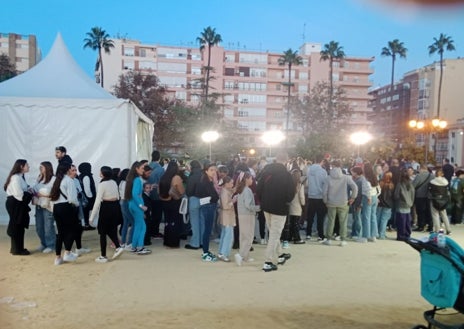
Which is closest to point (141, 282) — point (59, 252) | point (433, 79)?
point (59, 252)

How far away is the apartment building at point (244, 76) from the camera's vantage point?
2876 inches

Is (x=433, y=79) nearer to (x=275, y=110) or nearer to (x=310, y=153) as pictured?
(x=275, y=110)

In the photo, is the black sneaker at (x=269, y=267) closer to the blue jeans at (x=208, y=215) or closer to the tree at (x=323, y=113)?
the blue jeans at (x=208, y=215)

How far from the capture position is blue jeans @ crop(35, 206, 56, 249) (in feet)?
26.0

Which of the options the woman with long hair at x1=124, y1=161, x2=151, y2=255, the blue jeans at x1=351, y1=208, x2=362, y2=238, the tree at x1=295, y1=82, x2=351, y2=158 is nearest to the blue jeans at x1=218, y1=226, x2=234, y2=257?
the woman with long hair at x1=124, y1=161, x2=151, y2=255

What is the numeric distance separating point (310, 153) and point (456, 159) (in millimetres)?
33308

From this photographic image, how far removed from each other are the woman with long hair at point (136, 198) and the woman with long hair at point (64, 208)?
1.00 metres

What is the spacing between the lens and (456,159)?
60281 millimetres

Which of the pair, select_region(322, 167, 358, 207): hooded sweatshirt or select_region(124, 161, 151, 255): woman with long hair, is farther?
select_region(322, 167, 358, 207): hooded sweatshirt

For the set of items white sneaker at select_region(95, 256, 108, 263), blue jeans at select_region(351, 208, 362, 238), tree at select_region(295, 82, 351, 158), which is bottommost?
white sneaker at select_region(95, 256, 108, 263)

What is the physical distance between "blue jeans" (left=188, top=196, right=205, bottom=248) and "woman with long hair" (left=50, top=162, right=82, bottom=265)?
6.98 feet

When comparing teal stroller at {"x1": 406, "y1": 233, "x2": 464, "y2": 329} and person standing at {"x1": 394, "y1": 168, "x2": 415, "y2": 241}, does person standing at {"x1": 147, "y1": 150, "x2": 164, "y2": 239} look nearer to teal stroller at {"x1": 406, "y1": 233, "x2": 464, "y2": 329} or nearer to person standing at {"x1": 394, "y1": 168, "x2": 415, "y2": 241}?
person standing at {"x1": 394, "y1": 168, "x2": 415, "y2": 241}

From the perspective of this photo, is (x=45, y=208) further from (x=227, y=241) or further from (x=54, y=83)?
(x=54, y=83)

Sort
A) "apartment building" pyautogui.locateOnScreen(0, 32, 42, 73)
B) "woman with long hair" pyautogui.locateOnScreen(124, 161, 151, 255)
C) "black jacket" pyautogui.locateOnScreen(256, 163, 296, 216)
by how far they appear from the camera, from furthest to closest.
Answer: "apartment building" pyautogui.locateOnScreen(0, 32, 42, 73), "woman with long hair" pyautogui.locateOnScreen(124, 161, 151, 255), "black jacket" pyautogui.locateOnScreen(256, 163, 296, 216)
